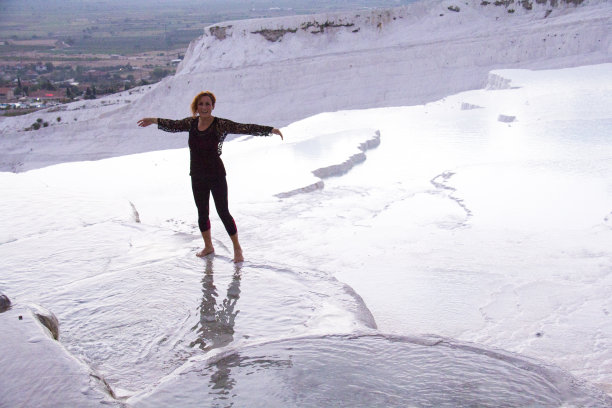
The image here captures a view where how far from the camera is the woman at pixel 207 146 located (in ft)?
10.7

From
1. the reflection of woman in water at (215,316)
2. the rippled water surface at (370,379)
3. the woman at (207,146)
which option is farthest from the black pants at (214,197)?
the rippled water surface at (370,379)

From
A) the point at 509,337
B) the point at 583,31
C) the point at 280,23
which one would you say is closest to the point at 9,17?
the point at 280,23

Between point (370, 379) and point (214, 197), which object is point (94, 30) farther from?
point (370, 379)

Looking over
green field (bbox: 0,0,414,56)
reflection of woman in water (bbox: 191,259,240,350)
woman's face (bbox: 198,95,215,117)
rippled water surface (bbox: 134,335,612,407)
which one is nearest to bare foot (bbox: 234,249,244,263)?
reflection of woman in water (bbox: 191,259,240,350)

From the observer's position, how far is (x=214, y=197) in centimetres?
340

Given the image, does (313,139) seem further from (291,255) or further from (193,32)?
(193,32)

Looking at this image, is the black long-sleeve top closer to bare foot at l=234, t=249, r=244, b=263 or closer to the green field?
bare foot at l=234, t=249, r=244, b=263

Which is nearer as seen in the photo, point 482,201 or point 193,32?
point 482,201

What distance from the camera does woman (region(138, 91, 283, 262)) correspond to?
129 inches

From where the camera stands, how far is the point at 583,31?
611 inches

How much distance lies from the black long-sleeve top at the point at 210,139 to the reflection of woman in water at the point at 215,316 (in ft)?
1.76

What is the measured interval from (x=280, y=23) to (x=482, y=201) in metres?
16.6

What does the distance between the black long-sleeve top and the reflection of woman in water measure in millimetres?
535

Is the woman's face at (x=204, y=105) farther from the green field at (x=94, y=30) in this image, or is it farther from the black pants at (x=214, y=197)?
the green field at (x=94, y=30)
